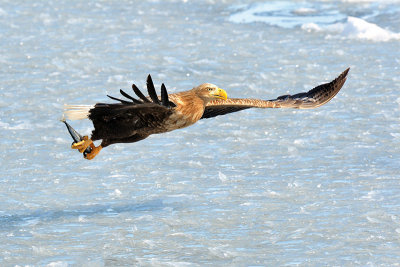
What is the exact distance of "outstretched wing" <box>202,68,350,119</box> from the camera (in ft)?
28.9

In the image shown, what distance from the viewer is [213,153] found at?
10.6m

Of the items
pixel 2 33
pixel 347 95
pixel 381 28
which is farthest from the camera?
pixel 2 33

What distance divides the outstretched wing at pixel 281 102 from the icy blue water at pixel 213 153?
85 centimetres

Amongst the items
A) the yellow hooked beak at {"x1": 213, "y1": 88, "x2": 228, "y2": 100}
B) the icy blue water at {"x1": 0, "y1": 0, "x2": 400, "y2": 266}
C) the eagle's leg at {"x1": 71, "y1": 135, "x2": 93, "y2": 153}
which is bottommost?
the icy blue water at {"x1": 0, "y1": 0, "x2": 400, "y2": 266}

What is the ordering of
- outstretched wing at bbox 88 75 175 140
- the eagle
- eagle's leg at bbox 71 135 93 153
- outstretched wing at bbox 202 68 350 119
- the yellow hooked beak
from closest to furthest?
outstretched wing at bbox 88 75 175 140, the eagle, the yellow hooked beak, eagle's leg at bbox 71 135 93 153, outstretched wing at bbox 202 68 350 119

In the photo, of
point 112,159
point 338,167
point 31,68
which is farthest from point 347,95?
point 31,68

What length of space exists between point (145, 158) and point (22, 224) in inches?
97.9

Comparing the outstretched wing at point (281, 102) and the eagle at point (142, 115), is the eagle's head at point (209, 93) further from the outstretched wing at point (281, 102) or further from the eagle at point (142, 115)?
the outstretched wing at point (281, 102)

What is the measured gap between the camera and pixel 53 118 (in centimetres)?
1199

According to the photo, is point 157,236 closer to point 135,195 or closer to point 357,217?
point 135,195

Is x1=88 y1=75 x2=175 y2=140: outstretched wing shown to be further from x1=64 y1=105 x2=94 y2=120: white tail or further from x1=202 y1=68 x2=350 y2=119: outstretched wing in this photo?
x1=202 y1=68 x2=350 y2=119: outstretched wing

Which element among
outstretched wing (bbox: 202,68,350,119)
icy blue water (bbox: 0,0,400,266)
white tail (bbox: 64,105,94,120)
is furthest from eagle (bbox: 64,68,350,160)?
icy blue water (bbox: 0,0,400,266)

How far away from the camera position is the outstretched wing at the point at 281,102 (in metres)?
8.81

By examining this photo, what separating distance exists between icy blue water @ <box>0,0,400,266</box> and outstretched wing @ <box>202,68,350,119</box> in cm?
85
